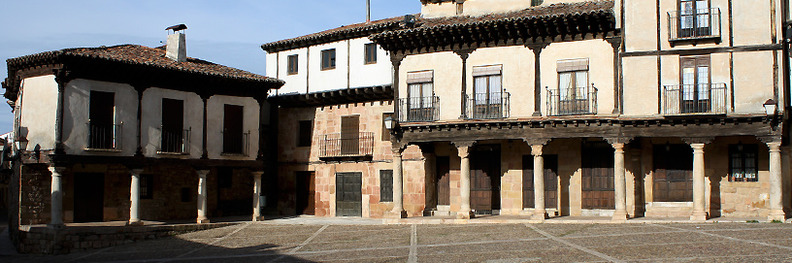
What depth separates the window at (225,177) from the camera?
30.1 meters

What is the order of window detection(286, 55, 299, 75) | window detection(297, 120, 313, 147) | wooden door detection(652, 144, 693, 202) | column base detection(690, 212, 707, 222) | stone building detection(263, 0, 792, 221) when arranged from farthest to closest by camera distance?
window detection(286, 55, 299, 75)
window detection(297, 120, 313, 147)
wooden door detection(652, 144, 693, 202)
stone building detection(263, 0, 792, 221)
column base detection(690, 212, 707, 222)

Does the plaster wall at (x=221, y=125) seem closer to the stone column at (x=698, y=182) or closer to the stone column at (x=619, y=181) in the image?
the stone column at (x=619, y=181)

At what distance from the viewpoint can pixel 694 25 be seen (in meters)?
22.2

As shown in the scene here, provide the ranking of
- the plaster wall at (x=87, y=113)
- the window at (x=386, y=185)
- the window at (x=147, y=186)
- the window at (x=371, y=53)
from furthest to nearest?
the window at (x=371, y=53)
the window at (x=386, y=185)
the window at (x=147, y=186)
the plaster wall at (x=87, y=113)

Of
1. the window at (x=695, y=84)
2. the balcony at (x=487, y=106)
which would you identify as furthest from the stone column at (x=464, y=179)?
the window at (x=695, y=84)

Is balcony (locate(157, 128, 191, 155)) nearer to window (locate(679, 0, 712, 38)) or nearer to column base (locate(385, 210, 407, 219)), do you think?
column base (locate(385, 210, 407, 219))

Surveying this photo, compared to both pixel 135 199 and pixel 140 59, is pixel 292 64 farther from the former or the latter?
pixel 135 199

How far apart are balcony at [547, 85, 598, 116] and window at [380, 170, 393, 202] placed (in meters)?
7.81

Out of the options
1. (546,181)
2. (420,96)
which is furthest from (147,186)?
(546,181)

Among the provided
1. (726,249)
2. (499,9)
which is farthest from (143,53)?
(726,249)

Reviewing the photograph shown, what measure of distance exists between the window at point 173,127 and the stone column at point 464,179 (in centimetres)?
971

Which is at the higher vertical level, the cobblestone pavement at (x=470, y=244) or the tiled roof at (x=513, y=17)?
the tiled roof at (x=513, y=17)

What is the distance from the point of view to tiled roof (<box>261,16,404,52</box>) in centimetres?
2902

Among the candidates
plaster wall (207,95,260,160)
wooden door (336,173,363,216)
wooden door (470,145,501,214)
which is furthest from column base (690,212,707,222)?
plaster wall (207,95,260,160)
